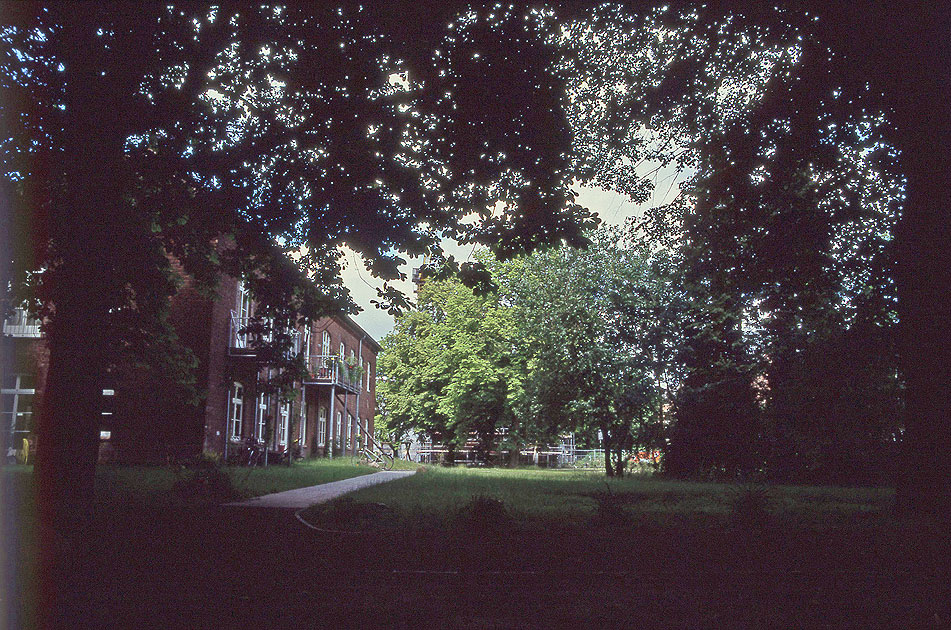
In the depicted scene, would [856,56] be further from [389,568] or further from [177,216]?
[177,216]

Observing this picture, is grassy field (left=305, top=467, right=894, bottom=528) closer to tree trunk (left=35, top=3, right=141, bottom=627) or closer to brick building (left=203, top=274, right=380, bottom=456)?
tree trunk (left=35, top=3, right=141, bottom=627)

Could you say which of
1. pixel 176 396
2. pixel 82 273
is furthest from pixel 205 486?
pixel 176 396

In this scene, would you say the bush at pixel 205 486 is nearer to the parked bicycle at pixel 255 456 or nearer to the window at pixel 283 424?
the parked bicycle at pixel 255 456

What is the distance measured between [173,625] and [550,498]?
9.32m

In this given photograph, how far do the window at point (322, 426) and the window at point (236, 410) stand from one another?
877 centimetres

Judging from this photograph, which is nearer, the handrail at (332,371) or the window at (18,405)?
the window at (18,405)

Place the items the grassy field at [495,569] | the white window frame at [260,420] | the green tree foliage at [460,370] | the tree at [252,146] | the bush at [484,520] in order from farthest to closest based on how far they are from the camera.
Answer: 1. the green tree foliage at [460,370]
2. the white window frame at [260,420]
3. the tree at [252,146]
4. the bush at [484,520]
5. the grassy field at [495,569]

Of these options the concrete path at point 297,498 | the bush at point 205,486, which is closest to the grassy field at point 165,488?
the bush at point 205,486

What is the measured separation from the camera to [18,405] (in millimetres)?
20859

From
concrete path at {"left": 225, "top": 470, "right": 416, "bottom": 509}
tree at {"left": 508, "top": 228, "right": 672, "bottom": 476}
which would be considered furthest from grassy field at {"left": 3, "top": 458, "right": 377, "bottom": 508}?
tree at {"left": 508, "top": 228, "right": 672, "bottom": 476}

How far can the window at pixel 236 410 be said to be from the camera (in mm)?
22094

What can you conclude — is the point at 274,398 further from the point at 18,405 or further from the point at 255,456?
the point at 18,405

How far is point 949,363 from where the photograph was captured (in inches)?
319

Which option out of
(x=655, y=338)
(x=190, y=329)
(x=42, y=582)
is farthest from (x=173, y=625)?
(x=655, y=338)
